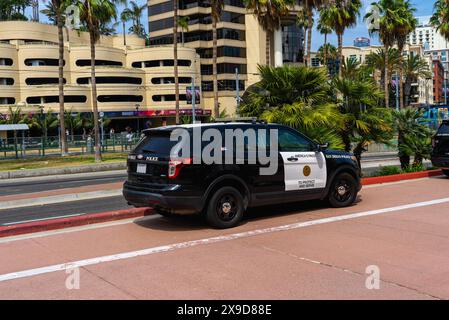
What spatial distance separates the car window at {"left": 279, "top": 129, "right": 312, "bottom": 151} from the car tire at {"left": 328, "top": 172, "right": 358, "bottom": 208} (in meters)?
0.95

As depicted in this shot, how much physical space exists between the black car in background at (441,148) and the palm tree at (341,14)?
91.4 ft

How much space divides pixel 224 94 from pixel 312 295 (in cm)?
7229

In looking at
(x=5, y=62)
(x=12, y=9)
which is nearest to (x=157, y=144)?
(x=5, y=62)

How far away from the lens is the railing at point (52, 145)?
30.0 m

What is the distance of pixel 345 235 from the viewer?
7414 mm

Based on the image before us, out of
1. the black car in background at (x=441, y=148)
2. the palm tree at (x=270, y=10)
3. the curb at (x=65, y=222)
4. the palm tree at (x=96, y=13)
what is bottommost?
the curb at (x=65, y=222)

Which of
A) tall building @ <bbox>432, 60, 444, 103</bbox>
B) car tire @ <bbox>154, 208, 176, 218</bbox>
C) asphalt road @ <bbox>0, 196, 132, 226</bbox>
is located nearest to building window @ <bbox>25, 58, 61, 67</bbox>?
asphalt road @ <bbox>0, 196, 132, 226</bbox>

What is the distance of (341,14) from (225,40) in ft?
123

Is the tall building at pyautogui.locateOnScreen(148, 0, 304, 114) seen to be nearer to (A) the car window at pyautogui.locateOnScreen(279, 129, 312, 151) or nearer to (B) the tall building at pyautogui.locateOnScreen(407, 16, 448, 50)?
(A) the car window at pyautogui.locateOnScreen(279, 129, 312, 151)

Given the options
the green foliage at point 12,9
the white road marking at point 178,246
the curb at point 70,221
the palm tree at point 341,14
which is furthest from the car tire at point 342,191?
the green foliage at point 12,9

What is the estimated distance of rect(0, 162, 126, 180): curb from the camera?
2388 centimetres

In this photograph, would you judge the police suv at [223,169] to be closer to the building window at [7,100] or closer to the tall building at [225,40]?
the building window at [7,100]
